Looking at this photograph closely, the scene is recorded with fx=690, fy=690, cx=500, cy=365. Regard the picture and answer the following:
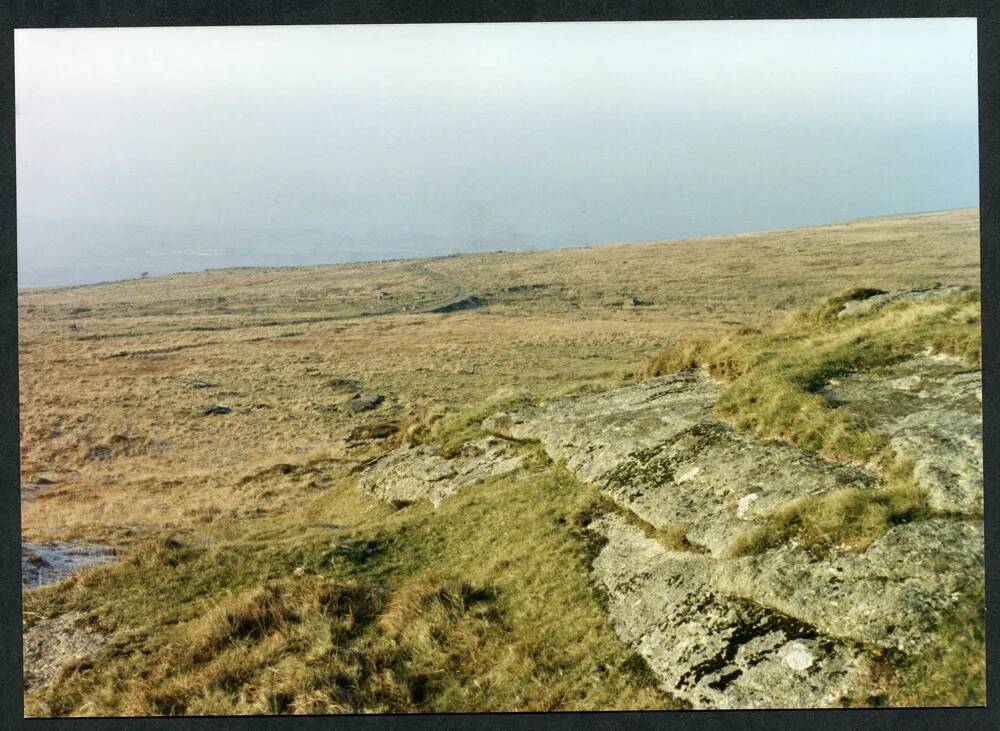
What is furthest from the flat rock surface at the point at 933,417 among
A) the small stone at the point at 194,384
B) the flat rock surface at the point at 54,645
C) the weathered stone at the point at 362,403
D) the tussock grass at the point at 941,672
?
the small stone at the point at 194,384

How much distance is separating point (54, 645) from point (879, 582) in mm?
10292

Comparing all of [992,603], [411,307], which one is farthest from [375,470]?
[411,307]

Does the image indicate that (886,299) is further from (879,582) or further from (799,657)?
(799,657)

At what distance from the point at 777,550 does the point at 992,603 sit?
6.80 ft

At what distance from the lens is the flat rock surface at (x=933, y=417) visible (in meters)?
7.88

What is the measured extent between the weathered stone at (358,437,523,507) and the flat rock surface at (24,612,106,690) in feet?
19.5

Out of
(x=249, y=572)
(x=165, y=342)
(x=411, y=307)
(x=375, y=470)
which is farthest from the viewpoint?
(x=411, y=307)

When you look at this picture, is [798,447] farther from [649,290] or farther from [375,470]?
[649,290]

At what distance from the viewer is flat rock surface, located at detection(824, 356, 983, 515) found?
7879 mm

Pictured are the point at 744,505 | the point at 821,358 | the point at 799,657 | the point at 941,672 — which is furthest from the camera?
the point at 821,358

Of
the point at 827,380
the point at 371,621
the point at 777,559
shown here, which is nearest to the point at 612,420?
the point at 827,380

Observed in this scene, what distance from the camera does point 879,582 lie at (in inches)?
275

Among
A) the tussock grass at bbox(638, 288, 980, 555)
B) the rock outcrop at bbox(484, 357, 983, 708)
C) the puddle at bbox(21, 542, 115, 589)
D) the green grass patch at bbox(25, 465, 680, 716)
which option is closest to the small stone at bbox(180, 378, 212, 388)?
the puddle at bbox(21, 542, 115, 589)

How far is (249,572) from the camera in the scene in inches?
438
